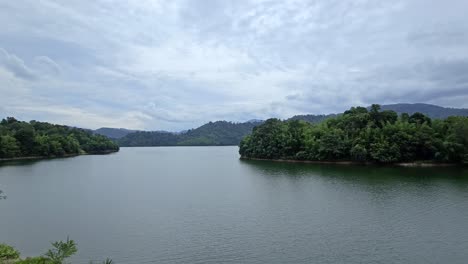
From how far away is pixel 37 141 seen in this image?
Answer: 94.8m

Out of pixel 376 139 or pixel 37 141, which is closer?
pixel 376 139

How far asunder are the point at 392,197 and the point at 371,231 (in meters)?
11.4

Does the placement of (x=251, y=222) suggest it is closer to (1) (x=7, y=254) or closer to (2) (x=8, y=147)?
(1) (x=7, y=254)

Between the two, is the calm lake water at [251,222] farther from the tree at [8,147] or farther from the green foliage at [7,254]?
the tree at [8,147]

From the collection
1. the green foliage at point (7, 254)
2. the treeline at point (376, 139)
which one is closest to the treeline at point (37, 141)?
the treeline at point (376, 139)

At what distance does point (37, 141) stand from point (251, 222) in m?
91.2

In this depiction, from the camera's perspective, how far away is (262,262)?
53.1ft

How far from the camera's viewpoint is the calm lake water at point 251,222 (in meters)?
17.3

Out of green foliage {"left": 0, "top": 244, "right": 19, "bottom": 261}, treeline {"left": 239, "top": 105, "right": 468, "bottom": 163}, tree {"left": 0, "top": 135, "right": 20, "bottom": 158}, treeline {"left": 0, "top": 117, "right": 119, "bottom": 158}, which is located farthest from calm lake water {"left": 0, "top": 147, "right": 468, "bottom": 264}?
treeline {"left": 0, "top": 117, "right": 119, "bottom": 158}

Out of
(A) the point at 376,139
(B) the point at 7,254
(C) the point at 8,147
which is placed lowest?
(B) the point at 7,254

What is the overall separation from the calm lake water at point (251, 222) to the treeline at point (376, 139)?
23.3 m

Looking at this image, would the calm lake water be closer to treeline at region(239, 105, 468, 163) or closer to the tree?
treeline at region(239, 105, 468, 163)

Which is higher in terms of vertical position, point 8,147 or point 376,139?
point 376,139

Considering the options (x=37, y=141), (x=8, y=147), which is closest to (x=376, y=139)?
(x=8, y=147)
